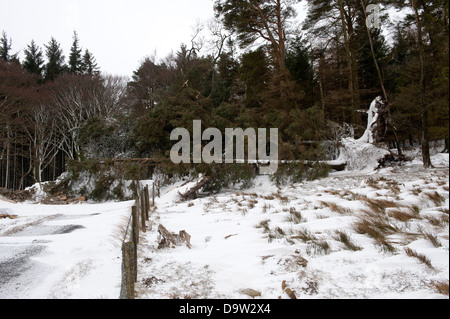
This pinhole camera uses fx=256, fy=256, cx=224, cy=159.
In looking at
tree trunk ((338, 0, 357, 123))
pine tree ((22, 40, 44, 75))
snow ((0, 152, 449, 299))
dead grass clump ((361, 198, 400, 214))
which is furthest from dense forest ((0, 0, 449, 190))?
pine tree ((22, 40, 44, 75))

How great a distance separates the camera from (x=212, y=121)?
38.7 feet

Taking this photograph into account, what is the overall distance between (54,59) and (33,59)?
1.92m

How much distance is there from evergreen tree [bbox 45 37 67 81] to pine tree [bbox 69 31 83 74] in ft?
2.91

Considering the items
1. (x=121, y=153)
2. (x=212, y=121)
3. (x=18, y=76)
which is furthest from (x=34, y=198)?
(x=18, y=76)

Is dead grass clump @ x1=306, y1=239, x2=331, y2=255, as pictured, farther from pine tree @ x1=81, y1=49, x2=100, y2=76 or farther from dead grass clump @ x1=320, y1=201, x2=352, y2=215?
pine tree @ x1=81, y1=49, x2=100, y2=76

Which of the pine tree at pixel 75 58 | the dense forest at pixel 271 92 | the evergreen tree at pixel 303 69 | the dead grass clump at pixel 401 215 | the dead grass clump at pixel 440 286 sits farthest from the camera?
the pine tree at pixel 75 58

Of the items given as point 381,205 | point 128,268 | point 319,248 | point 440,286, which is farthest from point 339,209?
point 128,268

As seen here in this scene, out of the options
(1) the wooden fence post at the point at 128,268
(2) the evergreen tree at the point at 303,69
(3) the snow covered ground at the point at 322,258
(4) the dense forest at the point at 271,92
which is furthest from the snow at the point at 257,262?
(2) the evergreen tree at the point at 303,69

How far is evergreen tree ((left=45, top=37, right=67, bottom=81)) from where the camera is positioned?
27312 millimetres

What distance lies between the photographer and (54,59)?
28422 millimetres

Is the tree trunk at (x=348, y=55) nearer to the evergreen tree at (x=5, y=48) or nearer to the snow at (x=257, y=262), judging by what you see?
the snow at (x=257, y=262)

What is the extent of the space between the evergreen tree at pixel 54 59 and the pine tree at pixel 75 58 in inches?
34.9

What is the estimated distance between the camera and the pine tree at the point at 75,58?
97.8 feet

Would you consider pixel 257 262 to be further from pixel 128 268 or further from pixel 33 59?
pixel 33 59
